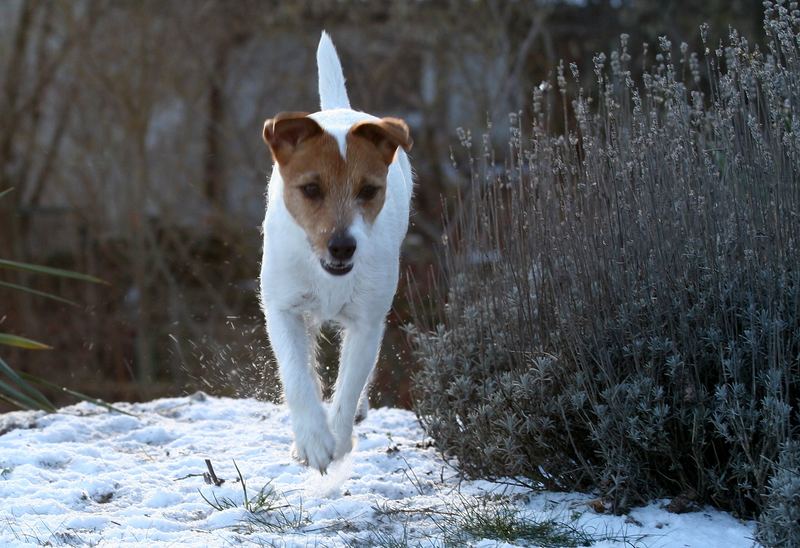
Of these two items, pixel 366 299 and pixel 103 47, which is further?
pixel 103 47

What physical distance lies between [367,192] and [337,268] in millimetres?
336

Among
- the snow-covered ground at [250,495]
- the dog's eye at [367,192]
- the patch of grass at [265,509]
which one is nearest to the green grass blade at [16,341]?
the snow-covered ground at [250,495]

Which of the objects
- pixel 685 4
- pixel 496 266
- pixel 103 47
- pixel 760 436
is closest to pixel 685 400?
pixel 760 436

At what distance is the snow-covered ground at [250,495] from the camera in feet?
10.6

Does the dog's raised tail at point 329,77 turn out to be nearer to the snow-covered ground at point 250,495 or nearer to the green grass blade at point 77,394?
the snow-covered ground at point 250,495

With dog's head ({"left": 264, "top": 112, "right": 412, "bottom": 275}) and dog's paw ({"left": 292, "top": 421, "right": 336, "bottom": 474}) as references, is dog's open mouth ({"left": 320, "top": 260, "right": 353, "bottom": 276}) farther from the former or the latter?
dog's paw ({"left": 292, "top": 421, "right": 336, "bottom": 474})

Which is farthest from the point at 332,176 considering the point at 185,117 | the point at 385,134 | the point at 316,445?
the point at 185,117

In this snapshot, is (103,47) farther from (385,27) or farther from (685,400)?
(685,400)

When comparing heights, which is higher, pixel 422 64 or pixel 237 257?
pixel 422 64

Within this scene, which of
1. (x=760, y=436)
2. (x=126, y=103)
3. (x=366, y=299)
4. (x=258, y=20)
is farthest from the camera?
(x=258, y=20)

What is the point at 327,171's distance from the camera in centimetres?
366

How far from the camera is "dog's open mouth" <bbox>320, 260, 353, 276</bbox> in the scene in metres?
3.54

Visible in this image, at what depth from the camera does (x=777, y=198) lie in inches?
128

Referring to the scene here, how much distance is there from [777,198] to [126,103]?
7441mm
